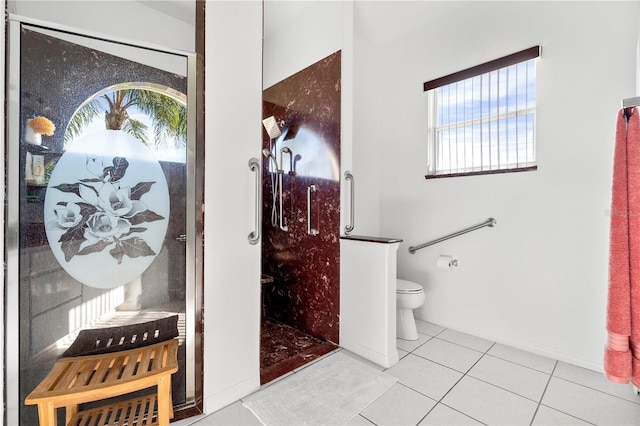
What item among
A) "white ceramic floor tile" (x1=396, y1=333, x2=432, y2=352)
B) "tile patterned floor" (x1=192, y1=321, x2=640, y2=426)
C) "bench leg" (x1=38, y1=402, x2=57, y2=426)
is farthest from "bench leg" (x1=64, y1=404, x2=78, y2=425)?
"white ceramic floor tile" (x1=396, y1=333, x2=432, y2=352)

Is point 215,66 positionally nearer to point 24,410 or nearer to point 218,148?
point 218,148

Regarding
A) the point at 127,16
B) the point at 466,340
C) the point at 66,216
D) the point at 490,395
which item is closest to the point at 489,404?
the point at 490,395

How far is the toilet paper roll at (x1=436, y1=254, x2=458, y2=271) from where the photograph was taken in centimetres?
242

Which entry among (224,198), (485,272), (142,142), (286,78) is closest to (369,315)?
(485,272)

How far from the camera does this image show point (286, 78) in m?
2.73

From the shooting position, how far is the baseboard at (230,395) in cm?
151

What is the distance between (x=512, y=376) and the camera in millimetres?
1854

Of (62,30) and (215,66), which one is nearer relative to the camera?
(62,30)

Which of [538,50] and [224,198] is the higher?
[538,50]

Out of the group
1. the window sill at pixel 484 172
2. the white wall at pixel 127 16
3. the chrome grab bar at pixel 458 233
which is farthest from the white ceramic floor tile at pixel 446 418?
the white wall at pixel 127 16

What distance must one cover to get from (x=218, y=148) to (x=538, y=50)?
230cm

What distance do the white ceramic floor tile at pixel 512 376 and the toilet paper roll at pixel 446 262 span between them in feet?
2.30

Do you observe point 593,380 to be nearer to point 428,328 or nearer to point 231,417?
point 428,328

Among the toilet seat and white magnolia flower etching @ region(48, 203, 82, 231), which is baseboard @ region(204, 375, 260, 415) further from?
the toilet seat
